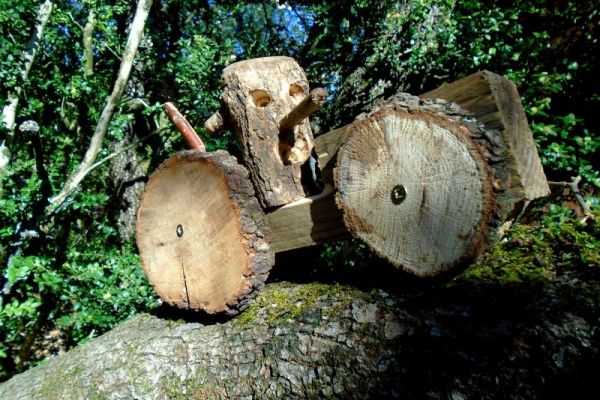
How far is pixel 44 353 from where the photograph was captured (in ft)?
13.8

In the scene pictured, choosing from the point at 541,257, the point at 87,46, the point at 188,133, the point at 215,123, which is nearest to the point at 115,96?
the point at 87,46

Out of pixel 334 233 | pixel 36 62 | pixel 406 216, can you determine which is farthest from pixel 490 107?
pixel 36 62

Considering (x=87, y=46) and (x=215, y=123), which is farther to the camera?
(x=87, y=46)

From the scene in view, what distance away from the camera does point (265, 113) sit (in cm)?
201

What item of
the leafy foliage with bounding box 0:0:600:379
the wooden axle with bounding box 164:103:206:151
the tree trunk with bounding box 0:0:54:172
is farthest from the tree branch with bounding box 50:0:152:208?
the wooden axle with bounding box 164:103:206:151

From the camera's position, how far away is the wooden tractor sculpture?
1.39m

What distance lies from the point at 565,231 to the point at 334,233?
2.97 feet

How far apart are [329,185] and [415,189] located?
1.75 feet

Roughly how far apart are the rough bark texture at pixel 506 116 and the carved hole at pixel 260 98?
2.84ft

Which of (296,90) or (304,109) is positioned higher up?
(296,90)

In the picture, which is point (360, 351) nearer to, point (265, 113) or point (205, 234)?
point (205, 234)

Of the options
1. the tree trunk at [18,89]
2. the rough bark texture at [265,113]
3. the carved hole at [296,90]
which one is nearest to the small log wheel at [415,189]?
the rough bark texture at [265,113]

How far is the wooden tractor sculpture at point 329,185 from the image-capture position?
139cm

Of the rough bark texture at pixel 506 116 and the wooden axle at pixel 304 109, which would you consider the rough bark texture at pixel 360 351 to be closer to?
the rough bark texture at pixel 506 116
